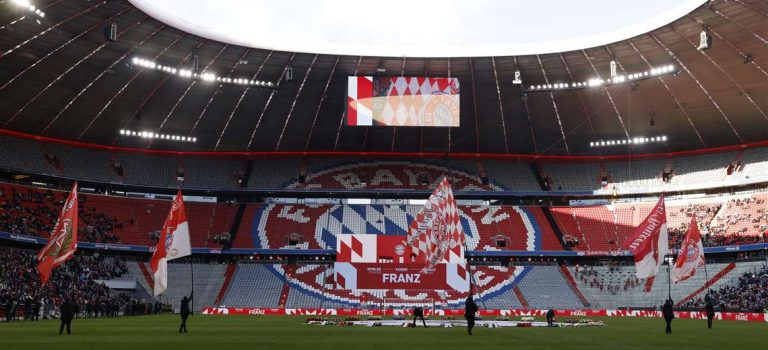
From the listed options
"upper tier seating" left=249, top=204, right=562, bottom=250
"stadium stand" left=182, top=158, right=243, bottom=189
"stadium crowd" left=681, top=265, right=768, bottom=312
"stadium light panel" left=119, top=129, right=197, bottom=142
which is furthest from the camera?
"stadium stand" left=182, top=158, right=243, bottom=189

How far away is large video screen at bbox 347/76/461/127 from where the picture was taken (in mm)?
54500

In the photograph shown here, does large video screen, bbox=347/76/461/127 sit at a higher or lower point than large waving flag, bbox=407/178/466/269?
higher

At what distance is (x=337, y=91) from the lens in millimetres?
60312

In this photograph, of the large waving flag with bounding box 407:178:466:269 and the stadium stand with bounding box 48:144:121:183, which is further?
the stadium stand with bounding box 48:144:121:183

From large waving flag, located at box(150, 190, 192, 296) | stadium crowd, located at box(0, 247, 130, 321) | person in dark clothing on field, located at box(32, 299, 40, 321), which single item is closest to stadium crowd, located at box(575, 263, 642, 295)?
stadium crowd, located at box(0, 247, 130, 321)

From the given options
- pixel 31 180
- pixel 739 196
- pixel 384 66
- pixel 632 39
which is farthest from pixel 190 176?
pixel 739 196

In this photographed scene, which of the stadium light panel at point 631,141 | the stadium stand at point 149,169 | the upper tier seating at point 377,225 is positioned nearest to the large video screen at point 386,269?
the upper tier seating at point 377,225

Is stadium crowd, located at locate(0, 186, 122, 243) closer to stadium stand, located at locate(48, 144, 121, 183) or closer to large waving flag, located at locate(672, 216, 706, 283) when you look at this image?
stadium stand, located at locate(48, 144, 121, 183)

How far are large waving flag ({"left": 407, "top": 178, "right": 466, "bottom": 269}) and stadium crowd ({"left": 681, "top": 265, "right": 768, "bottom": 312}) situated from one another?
30935 millimetres

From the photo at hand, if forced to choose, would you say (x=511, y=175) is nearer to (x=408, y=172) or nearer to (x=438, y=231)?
(x=408, y=172)

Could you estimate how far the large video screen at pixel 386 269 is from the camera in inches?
1411

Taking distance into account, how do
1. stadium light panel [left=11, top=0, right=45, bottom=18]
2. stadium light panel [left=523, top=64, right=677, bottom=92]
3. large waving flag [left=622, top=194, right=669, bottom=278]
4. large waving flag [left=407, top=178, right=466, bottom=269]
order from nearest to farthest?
large waving flag [left=622, top=194, right=669, bottom=278]
large waving flag [left=407, top=178, right=466, bottom=269]
stadium light panel [left=11, top=0, right=45, bottom=18]
stadium light panel [left=523, top=64, right=677, bottom=92]

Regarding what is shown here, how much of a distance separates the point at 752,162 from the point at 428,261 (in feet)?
159

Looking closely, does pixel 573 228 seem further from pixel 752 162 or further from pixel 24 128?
pixel 24 128
